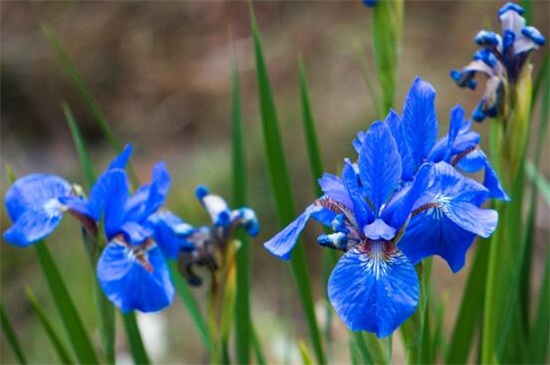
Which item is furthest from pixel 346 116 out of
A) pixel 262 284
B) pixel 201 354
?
pixel 201 354

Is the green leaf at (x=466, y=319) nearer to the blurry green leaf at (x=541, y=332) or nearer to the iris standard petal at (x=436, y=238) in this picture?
the blurry green leaf at (x=541, y=332)

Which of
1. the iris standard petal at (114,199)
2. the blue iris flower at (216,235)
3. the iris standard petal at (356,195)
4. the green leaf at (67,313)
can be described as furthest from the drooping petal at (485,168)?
the green leaf at (67,313)

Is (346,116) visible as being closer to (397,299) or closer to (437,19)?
(437,19)

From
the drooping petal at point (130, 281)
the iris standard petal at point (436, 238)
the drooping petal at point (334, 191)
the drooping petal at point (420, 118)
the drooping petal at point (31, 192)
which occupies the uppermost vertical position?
the drooping petal at point (420, 118)

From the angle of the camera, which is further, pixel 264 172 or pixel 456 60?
pixel 456 60

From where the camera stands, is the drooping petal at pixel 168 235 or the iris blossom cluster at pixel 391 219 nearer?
the iris blossom cluster at pixel 391 219

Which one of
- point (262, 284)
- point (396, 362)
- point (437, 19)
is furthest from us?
point (437, 19)

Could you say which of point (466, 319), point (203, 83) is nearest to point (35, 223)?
point (466, 319)
